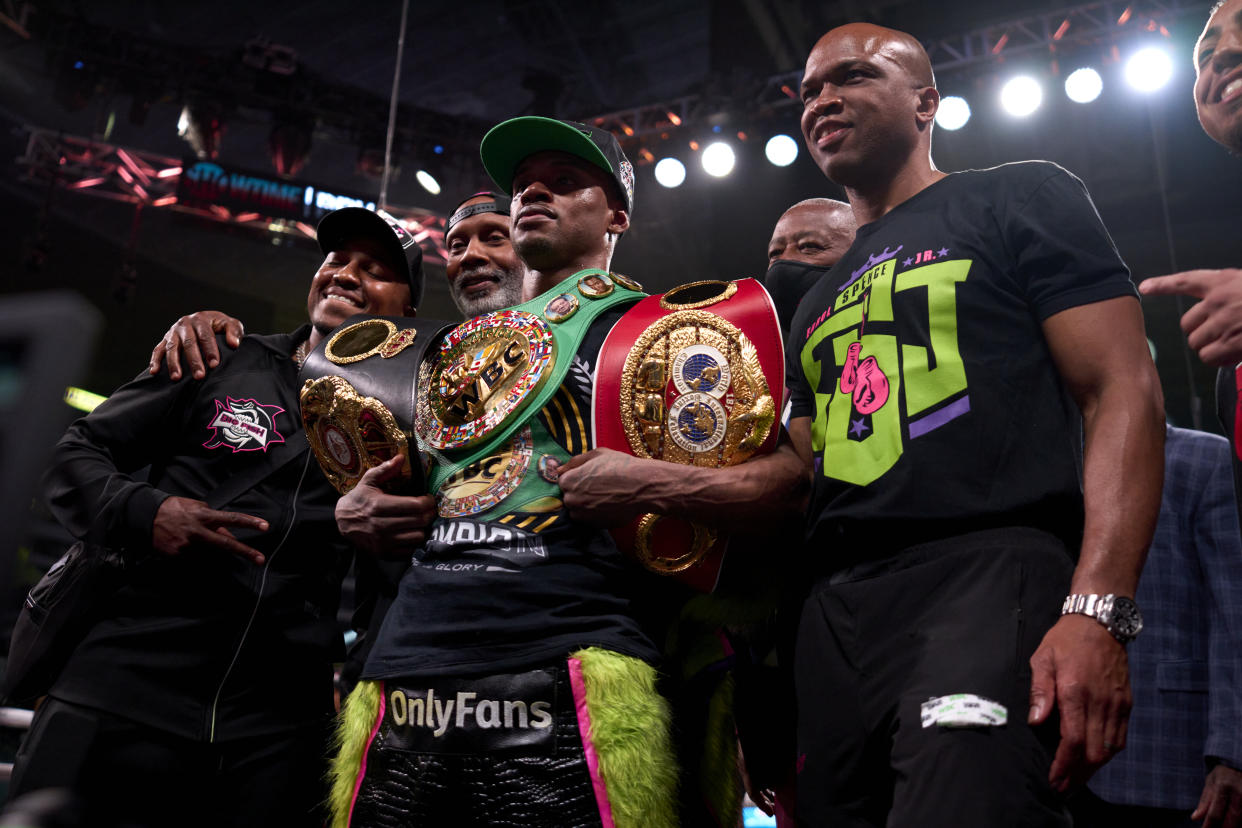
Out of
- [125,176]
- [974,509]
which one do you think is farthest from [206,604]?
[125,176]

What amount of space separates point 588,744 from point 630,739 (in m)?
0.06

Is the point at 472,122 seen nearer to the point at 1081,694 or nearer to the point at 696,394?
the point at 696,394

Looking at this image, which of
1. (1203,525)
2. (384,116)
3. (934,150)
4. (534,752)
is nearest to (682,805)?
(534,752)

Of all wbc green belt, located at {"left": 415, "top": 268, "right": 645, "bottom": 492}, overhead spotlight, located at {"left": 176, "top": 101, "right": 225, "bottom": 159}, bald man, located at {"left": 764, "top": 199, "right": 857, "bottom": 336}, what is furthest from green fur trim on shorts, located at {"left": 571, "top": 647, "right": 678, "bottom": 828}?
overhead spotlight, located at {"left": 176, "top": 101, "right": 225, "bottom": 159}

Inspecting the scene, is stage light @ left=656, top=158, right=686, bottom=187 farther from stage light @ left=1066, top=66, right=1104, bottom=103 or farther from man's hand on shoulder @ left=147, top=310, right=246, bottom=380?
man's hand on shoulder @ left=147, top=310, right=246, bottom=380

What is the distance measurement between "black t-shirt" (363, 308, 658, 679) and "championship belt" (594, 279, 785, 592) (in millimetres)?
75

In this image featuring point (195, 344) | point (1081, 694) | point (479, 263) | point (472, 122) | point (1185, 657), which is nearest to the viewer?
point (1081, 694)

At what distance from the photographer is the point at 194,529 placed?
73.3 inches

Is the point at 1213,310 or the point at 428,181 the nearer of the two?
the point at 1213,310

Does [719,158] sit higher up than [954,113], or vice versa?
[719,158]

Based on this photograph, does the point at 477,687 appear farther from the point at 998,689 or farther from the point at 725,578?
the point at 998,689

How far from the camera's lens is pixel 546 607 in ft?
4.58

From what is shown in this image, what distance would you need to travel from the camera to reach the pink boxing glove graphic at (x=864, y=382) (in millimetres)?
1370

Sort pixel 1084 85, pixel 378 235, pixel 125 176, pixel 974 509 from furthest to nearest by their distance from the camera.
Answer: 1. pixel 125 176
2. pixel 1084 85
3. pixel 378 235
4. pixel 974 509
